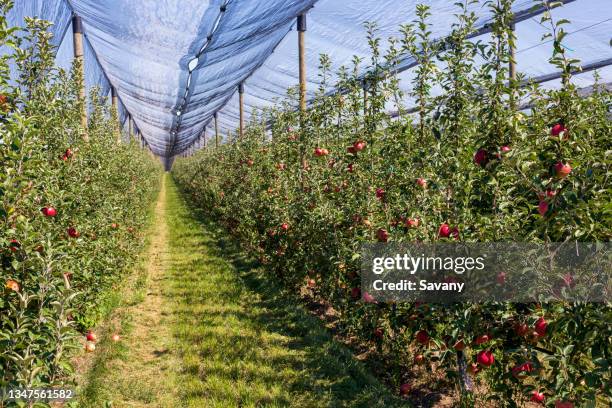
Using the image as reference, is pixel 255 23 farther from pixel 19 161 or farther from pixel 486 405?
pixel 486 405

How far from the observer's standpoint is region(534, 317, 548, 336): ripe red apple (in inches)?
85.4

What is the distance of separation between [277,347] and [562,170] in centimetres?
326

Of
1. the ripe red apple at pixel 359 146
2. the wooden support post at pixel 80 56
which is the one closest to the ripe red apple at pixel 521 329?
the ripe red apple at pixel 359 146

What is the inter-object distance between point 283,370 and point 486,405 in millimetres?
1654

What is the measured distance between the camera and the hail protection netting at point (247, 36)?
7.11 m

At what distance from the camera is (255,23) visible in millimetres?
7848

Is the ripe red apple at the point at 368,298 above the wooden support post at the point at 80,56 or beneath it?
beneath

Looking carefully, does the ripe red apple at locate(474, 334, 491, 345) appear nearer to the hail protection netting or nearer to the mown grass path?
the mown grass path

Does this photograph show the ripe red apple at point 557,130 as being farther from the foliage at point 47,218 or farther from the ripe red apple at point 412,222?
the foliage at point 47,218

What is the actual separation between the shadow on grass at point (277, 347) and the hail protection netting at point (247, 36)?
4.01 metres

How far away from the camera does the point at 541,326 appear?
2.19m

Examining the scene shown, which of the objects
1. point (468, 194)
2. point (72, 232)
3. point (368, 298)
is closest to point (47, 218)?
point (72, 232)

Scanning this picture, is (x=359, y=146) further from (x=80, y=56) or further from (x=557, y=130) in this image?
(x=80, y=56)

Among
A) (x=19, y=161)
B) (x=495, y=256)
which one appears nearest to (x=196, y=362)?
(x=19, y=161)
